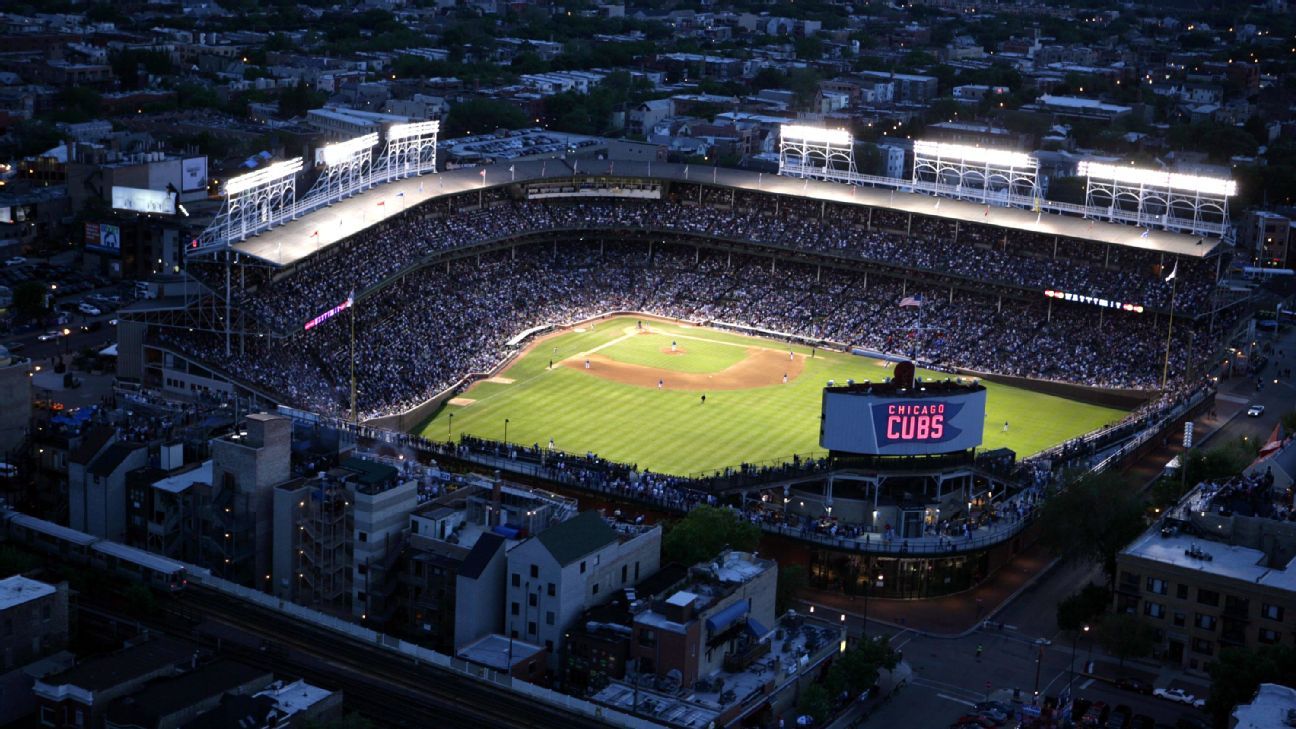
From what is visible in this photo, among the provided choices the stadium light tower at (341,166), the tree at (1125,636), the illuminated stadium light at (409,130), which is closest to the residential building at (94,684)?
the tree at (1125,636)

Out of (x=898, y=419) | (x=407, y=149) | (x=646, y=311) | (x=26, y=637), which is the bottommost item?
(x=646, y=311)

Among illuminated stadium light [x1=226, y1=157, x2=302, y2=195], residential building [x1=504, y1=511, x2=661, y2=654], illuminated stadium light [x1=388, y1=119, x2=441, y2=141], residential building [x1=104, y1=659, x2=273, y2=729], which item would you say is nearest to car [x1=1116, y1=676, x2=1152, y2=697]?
residential building [x1=504, y1=511, x2=661, y2=654]

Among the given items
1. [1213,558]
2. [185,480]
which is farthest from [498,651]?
[1213,558]

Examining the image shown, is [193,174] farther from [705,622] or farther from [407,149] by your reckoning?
[705,622]

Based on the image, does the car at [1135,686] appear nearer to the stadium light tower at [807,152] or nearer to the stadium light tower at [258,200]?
the stadium light tower at [258,200]

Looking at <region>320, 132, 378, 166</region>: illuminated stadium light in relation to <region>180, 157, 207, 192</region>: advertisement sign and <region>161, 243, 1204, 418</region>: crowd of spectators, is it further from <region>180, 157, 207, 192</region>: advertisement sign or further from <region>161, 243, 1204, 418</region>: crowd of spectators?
<region>180, 157, 207, 192</region>: advertisement sign
